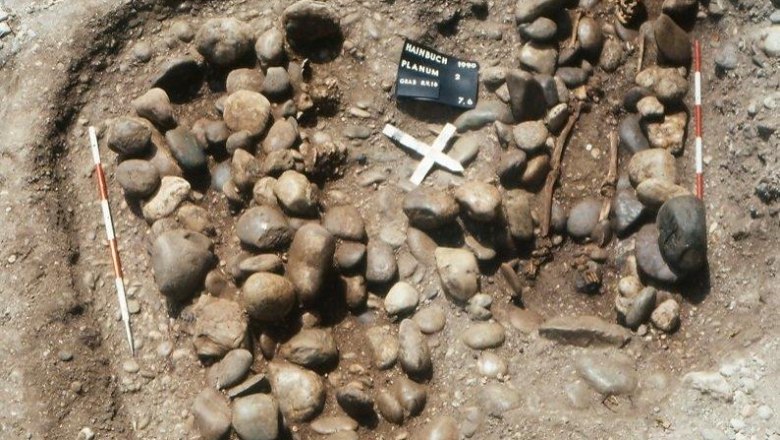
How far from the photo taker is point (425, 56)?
15.4 feet

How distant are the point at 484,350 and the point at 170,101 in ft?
6.77

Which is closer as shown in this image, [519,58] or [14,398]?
[14,398]

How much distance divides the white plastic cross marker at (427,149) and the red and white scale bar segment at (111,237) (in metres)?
1.44

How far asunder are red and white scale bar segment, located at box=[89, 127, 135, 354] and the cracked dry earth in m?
0.05

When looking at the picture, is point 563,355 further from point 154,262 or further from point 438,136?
point 154,262

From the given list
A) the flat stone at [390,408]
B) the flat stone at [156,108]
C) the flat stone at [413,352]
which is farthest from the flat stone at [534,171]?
the flat stone at [156,108]

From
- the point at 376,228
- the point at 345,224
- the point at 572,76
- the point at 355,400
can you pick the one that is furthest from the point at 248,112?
the point at 572,76

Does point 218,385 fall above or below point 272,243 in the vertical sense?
below

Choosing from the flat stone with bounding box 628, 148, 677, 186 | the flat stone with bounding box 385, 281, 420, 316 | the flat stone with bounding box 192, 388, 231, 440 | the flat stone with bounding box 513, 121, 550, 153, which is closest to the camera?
the flat stone with bounding box 192, 388, 231, 440

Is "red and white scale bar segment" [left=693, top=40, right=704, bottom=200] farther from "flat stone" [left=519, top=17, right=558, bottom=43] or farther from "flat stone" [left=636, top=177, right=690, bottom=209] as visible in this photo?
"flat stone" [left=519, top=17, right=558, bottom=43]

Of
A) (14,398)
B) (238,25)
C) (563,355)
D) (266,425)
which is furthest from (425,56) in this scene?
(14,398)

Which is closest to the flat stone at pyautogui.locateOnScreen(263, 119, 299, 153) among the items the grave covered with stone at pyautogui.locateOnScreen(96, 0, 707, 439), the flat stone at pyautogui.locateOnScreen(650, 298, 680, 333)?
the grave covered with stone at pyautogui.locateOnScreen(96, 0, 707, 439)

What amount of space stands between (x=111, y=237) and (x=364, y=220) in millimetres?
1245

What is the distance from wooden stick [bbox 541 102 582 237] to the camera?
4.51 m
